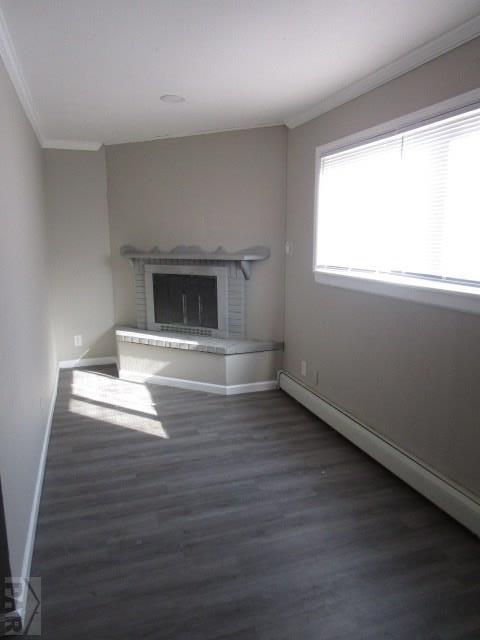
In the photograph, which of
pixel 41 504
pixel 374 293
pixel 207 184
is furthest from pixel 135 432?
pixel 207 184

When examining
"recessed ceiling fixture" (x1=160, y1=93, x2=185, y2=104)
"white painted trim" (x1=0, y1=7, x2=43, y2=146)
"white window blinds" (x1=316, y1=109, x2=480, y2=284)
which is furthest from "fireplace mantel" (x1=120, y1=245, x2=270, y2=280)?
"white painted trim" (x1=0, y1=7, x2=43, y2=146)

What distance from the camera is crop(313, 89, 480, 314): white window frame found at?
2.22 m

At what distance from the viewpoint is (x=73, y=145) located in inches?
186

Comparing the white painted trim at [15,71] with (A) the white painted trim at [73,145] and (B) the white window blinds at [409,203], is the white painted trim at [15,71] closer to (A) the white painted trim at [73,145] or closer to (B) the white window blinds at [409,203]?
(A) the white painted trim at [73,145]

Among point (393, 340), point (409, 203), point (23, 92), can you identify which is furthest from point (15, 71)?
point (393, 340)

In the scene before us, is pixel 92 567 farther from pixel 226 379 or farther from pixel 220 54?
pixel 220 54

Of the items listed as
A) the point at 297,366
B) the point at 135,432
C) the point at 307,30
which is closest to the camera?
the point at 307,30

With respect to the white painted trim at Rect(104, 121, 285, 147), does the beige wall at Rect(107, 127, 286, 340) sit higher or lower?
lower

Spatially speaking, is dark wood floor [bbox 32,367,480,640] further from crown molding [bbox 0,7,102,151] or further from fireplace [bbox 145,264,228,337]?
crown molding [bbox 0,7,102,151]

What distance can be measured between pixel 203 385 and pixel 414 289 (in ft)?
7.61

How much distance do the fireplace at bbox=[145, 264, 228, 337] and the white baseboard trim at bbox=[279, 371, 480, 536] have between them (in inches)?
48.5

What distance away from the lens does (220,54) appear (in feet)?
7.95

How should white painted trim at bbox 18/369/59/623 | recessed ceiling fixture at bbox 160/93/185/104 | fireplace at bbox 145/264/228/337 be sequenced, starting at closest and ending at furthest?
white painted trim at bbox 18/369/59/623 < recessed ceiling fixture at bbox 160/93/185/104 < fireplace at bbox 145/264/228/337

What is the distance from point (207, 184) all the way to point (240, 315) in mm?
1307
